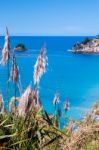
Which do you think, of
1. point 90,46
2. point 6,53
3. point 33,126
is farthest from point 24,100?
point 90,46

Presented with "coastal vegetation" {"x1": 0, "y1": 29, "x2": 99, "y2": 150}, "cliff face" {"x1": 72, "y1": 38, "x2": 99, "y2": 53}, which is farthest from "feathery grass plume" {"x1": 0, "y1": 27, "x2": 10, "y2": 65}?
"cliff face" {"x1": 72, "y1": 38, "x2": 99, "y2": 53}

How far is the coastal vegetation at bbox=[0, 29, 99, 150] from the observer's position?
19.3 ft

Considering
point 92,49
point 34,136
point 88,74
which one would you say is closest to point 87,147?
point 34,136

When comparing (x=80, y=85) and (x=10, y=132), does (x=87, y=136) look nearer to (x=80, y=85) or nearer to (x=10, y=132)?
(x=10, y=132)

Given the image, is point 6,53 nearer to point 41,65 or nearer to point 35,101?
point 41,65

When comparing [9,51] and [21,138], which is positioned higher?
[9,51]

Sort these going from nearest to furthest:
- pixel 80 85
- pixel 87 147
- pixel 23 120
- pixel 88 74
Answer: pixel 23 120 < pixel 87 147 < pixel 80 85 < pixel 88 74

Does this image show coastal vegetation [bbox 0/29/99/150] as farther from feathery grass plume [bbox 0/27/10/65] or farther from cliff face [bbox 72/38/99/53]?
cliff face [bbox 72/38/99/53]

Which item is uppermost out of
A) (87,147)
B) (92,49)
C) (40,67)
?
(40,67)

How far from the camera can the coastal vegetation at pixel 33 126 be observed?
588 centimetres

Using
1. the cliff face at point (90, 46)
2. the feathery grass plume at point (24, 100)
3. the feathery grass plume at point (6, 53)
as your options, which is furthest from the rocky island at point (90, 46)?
the feathery grass plume at point (24, 100)

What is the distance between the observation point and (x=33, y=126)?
614 cm

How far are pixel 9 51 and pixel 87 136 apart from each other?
156 centimetres

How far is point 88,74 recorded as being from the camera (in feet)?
285
